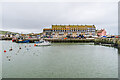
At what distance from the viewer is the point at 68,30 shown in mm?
98375

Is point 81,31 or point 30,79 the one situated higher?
point 81,31

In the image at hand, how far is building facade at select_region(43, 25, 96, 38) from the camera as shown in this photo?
319ft

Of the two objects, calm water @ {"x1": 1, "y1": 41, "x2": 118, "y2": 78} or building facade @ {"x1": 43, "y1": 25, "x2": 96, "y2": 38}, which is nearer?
calm water @ {"x1": 1, "y1": 41, "x2": 118, "y2": 78}

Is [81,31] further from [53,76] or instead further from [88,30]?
[53,76]

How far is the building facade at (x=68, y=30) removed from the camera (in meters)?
97.2

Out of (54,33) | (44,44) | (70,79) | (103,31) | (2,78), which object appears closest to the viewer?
(70,79)

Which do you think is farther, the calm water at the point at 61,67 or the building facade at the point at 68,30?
the building facade at the point at 68,30

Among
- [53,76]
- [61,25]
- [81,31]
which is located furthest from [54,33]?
[53,76]

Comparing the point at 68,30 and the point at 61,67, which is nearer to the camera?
the point at 61,67

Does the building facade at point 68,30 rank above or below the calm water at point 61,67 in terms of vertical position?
above

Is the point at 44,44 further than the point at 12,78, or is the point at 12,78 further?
the point at 44,44

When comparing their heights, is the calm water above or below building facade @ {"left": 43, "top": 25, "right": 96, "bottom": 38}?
below

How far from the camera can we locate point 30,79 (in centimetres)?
1023

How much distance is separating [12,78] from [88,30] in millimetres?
93404
